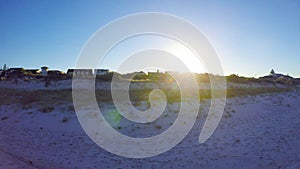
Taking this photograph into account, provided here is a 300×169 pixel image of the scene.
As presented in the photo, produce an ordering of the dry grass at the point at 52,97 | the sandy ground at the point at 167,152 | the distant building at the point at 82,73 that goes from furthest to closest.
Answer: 1. the distant building at the point at 82,73
2. the dry grass at the point at 52,97
3. the sandy ground at the point at 167,152

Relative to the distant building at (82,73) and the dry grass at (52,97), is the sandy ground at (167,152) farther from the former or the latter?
the distant building at (82,73)

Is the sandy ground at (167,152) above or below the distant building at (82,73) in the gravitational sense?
below

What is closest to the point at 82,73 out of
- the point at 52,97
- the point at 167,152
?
the point at 52,97

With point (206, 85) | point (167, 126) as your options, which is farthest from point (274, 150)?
point (206, 85)

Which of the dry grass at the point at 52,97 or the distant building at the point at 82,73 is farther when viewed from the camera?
the distant building at the point at 82,73

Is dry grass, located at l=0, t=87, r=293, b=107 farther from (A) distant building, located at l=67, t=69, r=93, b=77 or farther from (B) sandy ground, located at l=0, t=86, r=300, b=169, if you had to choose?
(A) distant building, located at l=67, t=69, r=93, b=77

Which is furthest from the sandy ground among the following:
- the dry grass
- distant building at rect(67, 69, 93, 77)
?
distant building at rect(67, 69, 93, 77)

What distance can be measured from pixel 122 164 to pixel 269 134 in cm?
969

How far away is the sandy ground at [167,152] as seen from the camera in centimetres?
1095

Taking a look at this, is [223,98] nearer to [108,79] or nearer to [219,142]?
[219,142]

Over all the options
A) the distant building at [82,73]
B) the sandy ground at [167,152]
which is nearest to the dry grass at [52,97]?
the sandy ground at [167,152]

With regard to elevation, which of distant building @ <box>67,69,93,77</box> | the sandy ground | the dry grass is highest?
distant building @ <box>67,69,93,77</box>

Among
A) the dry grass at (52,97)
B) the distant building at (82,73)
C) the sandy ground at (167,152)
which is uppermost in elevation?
the distant building at (82,73)

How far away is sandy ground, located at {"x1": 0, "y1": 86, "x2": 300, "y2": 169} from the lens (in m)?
10.9
